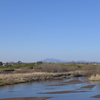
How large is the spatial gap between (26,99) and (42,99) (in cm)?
180

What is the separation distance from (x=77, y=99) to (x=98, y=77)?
26.2 metres

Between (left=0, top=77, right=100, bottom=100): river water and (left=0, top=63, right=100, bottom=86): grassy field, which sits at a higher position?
(left=0, top=63, right=100, bottom=86): grassy field

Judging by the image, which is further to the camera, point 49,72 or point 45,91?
point 49,72

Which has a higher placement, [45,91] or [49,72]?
[49,72]

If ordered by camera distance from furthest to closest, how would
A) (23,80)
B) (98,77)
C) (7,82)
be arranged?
(98,77)
(23,80)
(7,82)

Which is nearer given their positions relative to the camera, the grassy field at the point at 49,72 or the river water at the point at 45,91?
the river water at the point at 45,91

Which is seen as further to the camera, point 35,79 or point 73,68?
point 73,68

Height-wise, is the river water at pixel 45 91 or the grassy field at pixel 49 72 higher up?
the grassy field at pixel 49 72

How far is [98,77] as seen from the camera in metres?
49.4

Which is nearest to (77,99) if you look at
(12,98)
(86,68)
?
(12,98)

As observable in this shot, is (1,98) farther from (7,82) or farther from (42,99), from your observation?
(7,82)

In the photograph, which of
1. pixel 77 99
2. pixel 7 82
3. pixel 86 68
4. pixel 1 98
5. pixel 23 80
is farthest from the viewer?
pixel 86 68

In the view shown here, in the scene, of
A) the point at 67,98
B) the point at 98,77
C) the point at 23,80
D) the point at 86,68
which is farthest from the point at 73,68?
the point at 67,98

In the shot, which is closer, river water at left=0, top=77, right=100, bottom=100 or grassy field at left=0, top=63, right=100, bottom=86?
river water at left=0, top=77, right=100, bottom=100
